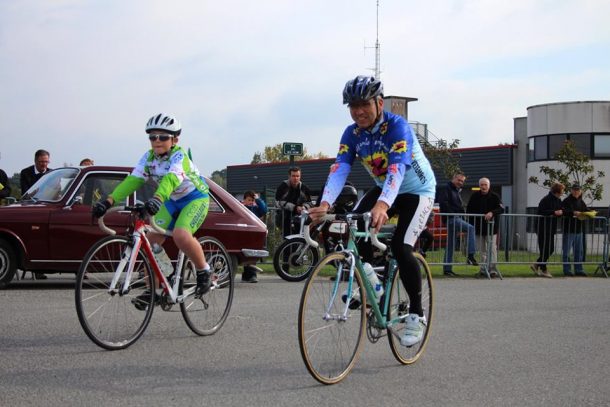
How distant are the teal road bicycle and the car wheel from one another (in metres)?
6.28

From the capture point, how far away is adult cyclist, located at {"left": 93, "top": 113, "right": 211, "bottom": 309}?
7.07 m

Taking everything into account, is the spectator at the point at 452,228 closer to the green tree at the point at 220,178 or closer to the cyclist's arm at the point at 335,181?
the cyclist's arm at the point at 335,181

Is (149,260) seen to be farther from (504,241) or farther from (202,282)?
(504,241)

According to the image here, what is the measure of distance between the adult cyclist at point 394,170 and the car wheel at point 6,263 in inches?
241

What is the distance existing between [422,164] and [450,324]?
2.90m

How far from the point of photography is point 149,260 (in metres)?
6.87

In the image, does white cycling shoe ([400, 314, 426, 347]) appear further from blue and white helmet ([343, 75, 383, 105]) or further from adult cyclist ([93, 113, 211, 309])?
adult cyclist ([93, 113, 211, 309])

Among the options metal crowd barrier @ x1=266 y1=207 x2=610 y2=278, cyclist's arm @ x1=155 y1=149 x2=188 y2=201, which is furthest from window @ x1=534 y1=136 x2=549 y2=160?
cyclist's arm @ x1=155 y1=149 x2=188 y2=201

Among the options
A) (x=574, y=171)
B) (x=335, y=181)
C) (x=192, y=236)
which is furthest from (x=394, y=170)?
(x=574, y=171)

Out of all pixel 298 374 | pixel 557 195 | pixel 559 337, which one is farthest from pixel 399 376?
pixel 557 195

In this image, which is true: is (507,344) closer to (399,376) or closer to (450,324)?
(450,324)

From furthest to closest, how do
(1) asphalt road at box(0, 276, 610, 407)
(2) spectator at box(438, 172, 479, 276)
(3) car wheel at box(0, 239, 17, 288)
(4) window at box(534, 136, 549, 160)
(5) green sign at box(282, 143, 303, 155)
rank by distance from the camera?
(4) window at box(534, 136, 549, 160) → (5) green sign at box(282, 143, 303, 155) → (2) spectator at box(438, 172, 479, 276) → (3) car wheel at box(0, 239, 17, 288) → (1) asphalt road at box(0, 276, 610, 407)

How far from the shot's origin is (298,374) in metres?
6.03

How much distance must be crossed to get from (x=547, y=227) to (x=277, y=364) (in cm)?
1160
